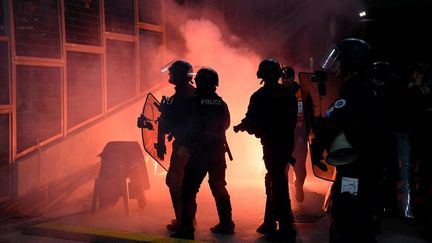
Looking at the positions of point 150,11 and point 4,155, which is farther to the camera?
point 150,11

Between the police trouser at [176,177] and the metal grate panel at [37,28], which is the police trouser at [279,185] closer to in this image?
the police trouser at [176,177]

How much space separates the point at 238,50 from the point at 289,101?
5.80m

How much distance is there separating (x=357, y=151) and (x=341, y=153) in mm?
114

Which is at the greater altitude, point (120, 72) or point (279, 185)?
point (120, 72)

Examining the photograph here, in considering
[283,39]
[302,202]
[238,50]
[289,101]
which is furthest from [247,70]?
[289,101]

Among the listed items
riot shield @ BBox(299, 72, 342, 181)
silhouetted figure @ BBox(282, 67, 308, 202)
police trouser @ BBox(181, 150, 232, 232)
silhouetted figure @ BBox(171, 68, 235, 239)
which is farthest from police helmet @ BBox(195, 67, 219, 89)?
silhouetted figure @ BBox(282, 67, 308, 202)

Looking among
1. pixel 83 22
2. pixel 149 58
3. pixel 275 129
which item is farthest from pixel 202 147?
pixel 149 58

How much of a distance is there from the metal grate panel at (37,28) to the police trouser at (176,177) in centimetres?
250

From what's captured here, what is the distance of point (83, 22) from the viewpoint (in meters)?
8.43

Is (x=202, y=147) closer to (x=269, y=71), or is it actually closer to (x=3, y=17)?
(x=269, y=71)

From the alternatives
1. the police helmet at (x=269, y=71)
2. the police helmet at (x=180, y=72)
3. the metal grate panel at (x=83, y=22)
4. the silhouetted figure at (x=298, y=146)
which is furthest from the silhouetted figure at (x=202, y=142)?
the metal grate panel at (x=83, y=22)

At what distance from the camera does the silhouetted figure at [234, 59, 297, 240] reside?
19.6ft

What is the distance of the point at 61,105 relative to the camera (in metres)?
8.03

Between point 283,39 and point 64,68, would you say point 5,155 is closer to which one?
point 64,68
